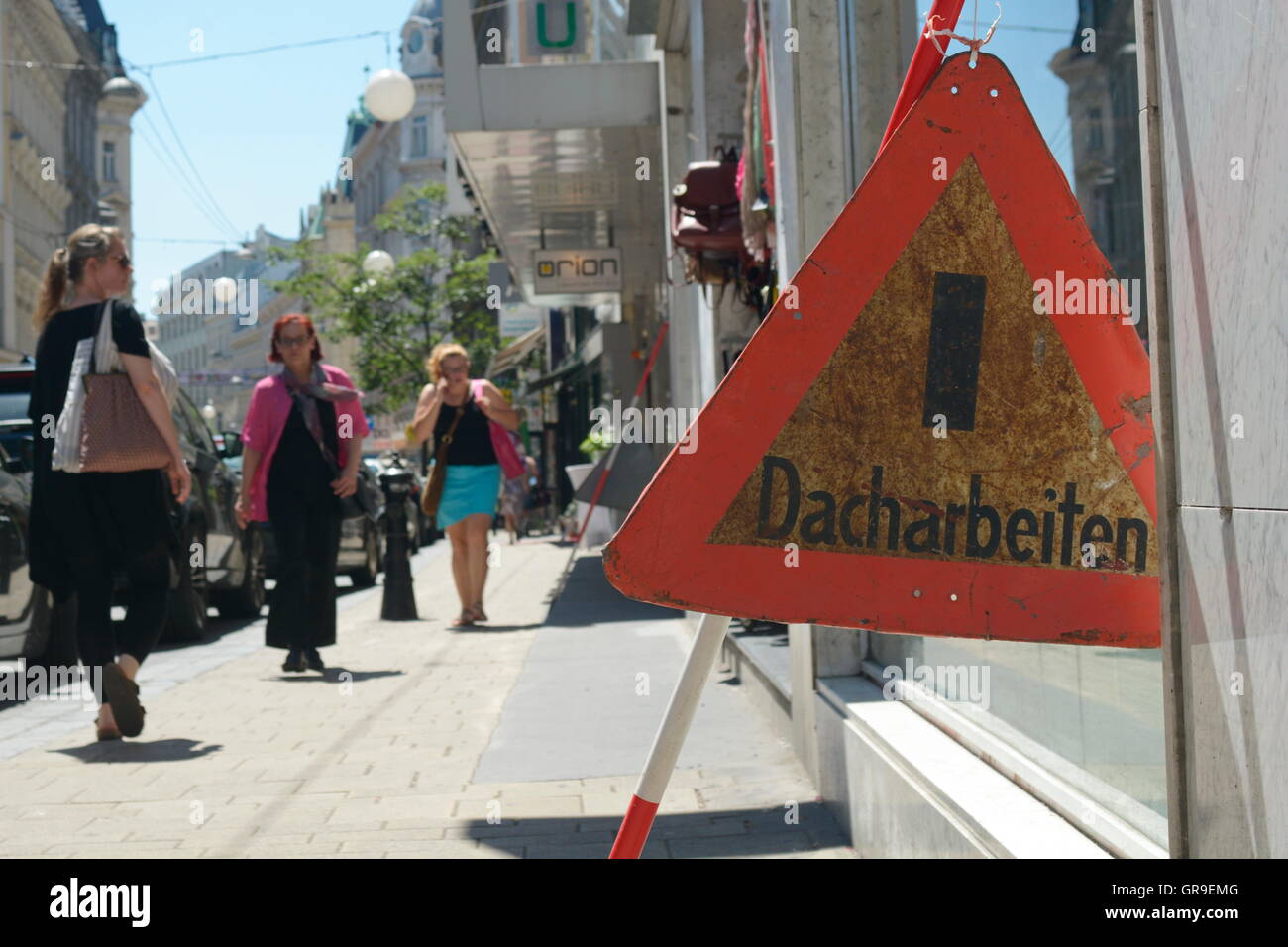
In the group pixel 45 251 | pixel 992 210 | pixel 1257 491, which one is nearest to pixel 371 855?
pixel 992 210

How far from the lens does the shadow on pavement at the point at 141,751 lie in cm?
561

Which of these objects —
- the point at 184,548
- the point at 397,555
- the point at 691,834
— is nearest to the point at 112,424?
the point at 184,548

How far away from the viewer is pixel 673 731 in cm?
252

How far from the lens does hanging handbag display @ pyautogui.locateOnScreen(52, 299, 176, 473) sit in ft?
19.3

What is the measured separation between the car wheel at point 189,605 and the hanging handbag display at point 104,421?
4159 mm

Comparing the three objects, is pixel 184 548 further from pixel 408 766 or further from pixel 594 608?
pixel 594 608

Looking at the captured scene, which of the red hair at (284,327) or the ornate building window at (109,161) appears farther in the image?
the ornate building window at (109,161)

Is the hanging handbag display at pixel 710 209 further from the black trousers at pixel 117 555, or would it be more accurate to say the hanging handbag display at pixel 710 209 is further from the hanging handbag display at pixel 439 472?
the hanging handbag display at pixel 439 472

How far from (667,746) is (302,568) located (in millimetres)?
5701

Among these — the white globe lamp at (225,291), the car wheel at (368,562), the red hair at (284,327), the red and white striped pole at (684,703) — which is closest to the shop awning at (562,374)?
the white globe lamp at (225,291)

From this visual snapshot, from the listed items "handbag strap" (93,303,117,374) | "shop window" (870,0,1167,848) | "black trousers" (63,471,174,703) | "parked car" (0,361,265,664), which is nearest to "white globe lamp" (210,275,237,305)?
"parked car" (0,361,265,664)

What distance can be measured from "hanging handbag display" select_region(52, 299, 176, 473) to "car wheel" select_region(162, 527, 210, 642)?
13.6 ft

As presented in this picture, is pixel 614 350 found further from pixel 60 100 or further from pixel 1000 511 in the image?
pixel 60 100
